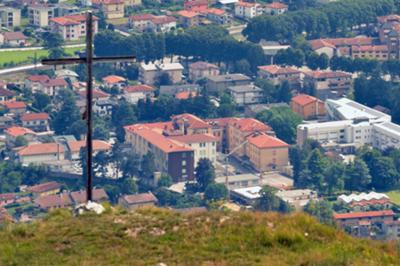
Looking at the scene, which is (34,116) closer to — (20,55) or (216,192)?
(20,55)

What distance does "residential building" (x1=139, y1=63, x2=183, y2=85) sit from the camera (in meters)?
48.2

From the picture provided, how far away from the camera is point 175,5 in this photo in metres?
58.6

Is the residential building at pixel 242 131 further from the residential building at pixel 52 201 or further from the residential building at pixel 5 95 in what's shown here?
the residential building at pixel 52 201

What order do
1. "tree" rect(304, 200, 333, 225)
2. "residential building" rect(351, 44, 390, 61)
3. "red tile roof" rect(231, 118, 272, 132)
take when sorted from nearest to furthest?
"tree" rect(304, 200, 333, 225) → "red tile roof" rect(231, 118, 272, 132) → "residential building" rect(351, 44, 390, 61)

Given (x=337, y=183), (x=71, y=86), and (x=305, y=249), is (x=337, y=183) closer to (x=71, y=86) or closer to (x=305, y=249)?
(x=71, y=86)

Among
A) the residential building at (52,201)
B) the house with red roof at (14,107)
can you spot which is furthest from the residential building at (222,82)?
the residential building at (52,201)

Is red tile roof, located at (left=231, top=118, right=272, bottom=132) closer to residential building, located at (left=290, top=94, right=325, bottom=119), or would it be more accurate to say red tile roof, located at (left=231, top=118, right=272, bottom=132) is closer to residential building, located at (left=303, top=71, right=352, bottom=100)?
residential building, located at (left=290, top=94, right=325, bottom=119)

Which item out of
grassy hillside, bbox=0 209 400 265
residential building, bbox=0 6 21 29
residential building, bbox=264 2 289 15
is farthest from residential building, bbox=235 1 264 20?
grassy hillside, bbox=0 209 400 265

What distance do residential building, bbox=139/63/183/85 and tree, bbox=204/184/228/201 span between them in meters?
13.1

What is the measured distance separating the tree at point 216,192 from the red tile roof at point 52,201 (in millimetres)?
3366

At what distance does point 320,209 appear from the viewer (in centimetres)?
3306

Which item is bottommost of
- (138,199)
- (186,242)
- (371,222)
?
(138,199)

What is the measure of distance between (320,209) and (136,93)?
13.7 metres

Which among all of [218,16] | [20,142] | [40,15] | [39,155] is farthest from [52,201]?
[218,16]
